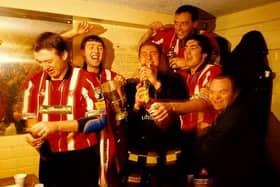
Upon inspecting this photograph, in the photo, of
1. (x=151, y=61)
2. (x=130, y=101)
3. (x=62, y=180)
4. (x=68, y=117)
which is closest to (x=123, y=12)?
(x=151, y=61)

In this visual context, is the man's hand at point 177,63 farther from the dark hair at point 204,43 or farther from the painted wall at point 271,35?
the painted wall at point 271,35

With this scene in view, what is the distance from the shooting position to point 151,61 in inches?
86.0

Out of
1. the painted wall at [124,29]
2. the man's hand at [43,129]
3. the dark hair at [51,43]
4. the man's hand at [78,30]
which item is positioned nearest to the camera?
the man's hand at [43,129]

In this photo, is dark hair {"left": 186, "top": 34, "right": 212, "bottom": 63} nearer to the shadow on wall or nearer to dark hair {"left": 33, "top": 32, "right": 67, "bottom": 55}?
the shadow on wall

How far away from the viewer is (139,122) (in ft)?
6.62

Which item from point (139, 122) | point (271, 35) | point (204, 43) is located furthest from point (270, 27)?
point (139, 122)

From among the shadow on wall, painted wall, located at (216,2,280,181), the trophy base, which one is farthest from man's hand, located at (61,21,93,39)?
the shadow on wall

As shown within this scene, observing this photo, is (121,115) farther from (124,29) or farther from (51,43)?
(124,29)

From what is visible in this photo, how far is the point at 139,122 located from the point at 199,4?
1.19 m

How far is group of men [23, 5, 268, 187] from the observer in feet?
5.96

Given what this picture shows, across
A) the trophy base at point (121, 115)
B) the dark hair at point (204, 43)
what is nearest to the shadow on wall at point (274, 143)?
the dark hair at point (204, 43)

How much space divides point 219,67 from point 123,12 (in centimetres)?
96

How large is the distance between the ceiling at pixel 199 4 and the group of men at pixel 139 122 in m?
0.13

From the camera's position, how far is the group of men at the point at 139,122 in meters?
1.82
